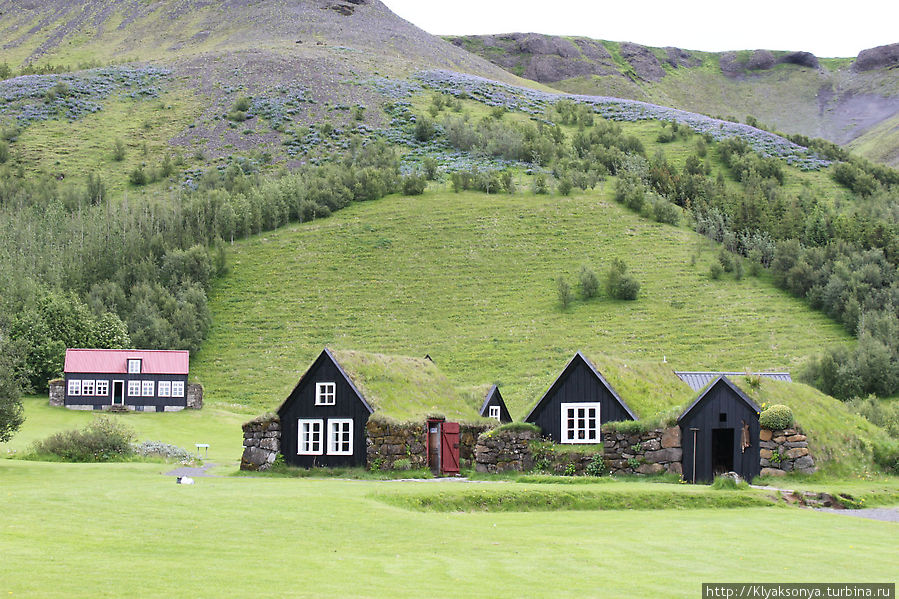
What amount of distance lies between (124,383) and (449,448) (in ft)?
135

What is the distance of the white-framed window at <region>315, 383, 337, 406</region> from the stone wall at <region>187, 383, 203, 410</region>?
115ft

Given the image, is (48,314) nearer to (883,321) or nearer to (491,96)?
(883,321)

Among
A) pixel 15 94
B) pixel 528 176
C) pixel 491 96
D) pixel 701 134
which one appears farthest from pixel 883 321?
pixel 15 94

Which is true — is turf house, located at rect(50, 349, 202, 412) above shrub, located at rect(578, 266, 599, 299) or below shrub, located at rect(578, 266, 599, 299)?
below

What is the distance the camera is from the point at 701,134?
492 ft

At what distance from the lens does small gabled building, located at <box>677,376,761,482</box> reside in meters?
31.1

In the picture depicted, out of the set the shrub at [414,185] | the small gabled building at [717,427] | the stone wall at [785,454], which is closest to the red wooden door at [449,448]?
the small gabled building at [717,427]

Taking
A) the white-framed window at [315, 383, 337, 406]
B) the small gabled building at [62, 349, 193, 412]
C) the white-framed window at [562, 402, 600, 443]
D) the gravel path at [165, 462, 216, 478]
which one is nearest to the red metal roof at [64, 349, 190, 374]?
the small gabled building at [62, 349, 193, 412]

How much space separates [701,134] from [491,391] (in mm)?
116033

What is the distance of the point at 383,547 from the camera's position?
675 inches

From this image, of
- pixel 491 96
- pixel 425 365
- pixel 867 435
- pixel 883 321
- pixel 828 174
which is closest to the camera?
pixel 867 435

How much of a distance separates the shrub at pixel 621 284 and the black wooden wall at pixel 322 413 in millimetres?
53724

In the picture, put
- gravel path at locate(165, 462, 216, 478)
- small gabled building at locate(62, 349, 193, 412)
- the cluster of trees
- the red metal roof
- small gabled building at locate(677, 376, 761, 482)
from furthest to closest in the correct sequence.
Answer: the cluster of trees, the red metal roof, small gabled building at locate(62, 349, 193, 412), gravel path at locate(165, 462, 216, 478), small gabled building at locate(677, 376, 761, 482)

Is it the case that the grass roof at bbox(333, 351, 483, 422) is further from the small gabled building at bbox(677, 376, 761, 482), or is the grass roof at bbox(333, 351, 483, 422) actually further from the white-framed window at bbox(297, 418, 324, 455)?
the small gabled building at bbox(677, 376, 761, 482)
